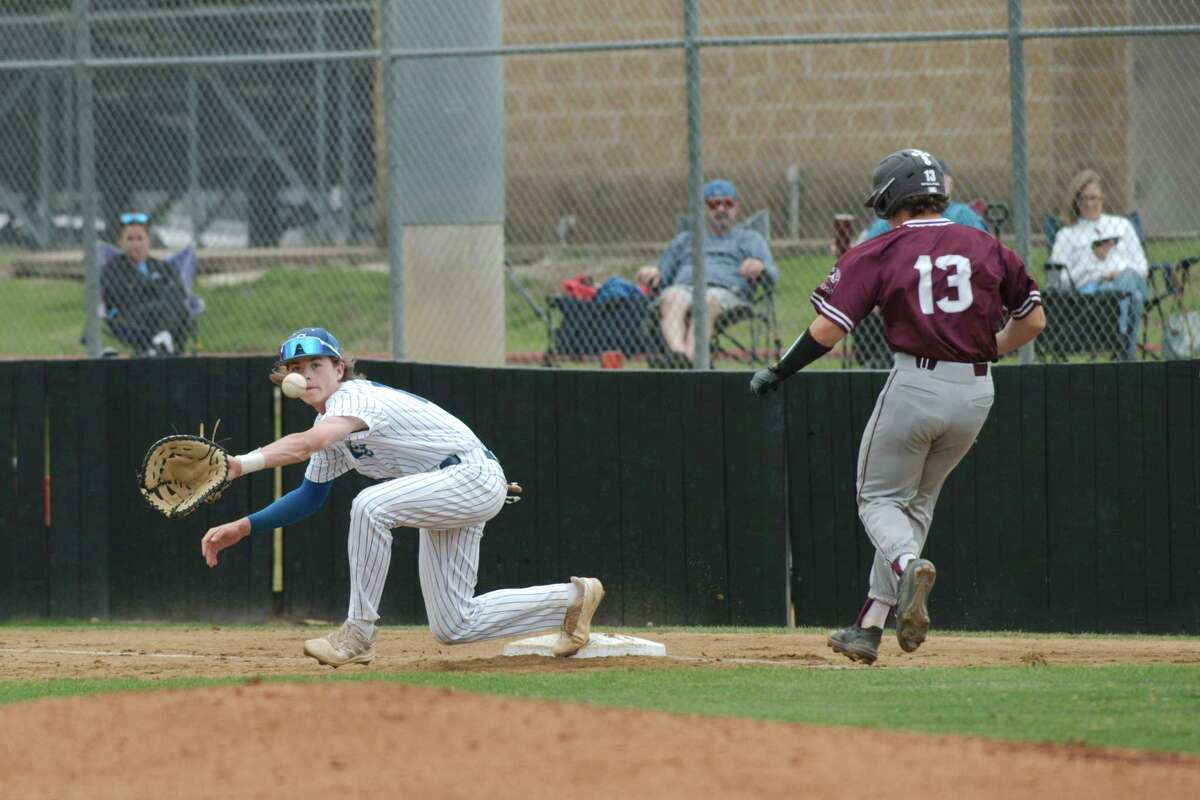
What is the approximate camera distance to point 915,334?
7.02 metres

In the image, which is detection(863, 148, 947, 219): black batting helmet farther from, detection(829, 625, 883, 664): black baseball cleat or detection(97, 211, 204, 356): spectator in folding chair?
detection(97, 211, 204, 356): spectator in folding chair

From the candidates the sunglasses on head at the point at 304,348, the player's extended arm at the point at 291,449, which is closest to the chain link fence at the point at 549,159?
the sunglasses on head at the point at 304,348

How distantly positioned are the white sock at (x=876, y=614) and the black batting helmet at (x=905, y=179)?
158 cm

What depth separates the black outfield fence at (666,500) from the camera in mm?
9141

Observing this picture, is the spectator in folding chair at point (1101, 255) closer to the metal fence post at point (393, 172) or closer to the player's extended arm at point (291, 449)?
the metal fence post at point (393, 172)

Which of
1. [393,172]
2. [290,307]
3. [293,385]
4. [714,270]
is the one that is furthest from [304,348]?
[290,307]

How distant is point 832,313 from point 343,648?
8.07 ft

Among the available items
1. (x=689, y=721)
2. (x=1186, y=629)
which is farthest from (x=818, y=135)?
(x=689, y=721)

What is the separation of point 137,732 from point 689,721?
178 centimetres

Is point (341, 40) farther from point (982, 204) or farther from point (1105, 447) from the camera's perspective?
point (1105, 447)


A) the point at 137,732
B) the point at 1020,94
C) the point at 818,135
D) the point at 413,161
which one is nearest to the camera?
the point at 137,732

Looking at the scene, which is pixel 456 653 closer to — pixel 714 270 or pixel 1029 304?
pixel 1029 304

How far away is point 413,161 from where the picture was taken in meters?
11.2

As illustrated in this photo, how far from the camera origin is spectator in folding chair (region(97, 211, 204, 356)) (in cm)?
1224
